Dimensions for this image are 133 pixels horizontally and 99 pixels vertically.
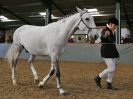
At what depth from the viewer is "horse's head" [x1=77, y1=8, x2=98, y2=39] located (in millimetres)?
6309

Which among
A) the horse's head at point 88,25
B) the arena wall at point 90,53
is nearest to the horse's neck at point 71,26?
the horse's head at point 88,25

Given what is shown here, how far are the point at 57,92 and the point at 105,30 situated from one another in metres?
1.79

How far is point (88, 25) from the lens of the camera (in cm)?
643

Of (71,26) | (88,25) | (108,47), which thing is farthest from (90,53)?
(88,25)

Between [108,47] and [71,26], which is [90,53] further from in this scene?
[71,26]

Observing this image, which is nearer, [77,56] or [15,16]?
[77,56]

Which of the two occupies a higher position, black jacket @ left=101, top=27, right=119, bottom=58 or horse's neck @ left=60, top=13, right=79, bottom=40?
horse's neck @ left=60, top=13, right=79, bottom=40

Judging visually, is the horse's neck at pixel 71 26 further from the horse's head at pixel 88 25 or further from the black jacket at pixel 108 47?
the black jacket at pixel 108 47

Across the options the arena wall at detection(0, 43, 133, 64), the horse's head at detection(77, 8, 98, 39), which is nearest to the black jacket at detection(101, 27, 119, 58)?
the horse's head at detection(77, 8, 98, 39)

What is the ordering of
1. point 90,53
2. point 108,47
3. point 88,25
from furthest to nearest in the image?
point 90,53
point 108,47
point 88,25

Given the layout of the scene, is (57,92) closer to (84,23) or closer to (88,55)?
(84,23)

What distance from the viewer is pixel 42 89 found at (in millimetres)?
7062

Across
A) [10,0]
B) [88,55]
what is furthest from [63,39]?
[10,0]

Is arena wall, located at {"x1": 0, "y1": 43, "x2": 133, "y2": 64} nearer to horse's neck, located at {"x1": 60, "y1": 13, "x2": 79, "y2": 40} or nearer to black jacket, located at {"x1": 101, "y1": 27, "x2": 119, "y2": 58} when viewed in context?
black jacket, located at {"x1": 101, "y1": 27, "x2": 119, "y2": 58}
